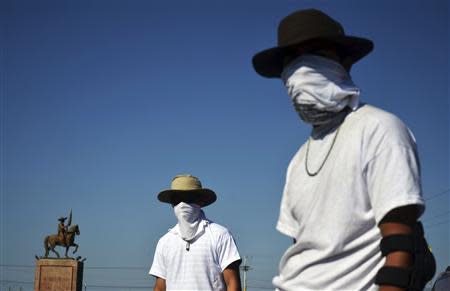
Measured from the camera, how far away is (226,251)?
23.6 ft

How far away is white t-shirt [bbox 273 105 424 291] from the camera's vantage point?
251cm

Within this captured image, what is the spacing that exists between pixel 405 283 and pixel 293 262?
0.52m

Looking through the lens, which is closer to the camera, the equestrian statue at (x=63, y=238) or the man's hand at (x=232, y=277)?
the man's hand at (x=232, y=277)

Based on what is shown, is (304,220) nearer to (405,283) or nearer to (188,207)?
(405,283)

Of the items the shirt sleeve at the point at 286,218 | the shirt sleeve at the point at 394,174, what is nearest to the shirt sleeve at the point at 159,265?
the shirt sleeve at the point at 286,218

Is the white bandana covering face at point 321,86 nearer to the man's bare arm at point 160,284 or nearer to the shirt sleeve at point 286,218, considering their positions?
the shirt sleeve at point 286,218

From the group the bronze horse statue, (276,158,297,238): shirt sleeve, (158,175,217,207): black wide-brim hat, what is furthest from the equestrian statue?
(276,158,297,238): shirt sleeve

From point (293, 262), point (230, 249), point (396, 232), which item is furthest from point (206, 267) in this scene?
point (396, 232)

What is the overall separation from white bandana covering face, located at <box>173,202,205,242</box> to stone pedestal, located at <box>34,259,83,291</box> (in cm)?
1622

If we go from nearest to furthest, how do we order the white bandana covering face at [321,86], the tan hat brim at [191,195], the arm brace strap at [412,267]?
the arm brace strap at [412,267]
the white bandana covering face at [321,86]
the tan hat brim at [191,195]

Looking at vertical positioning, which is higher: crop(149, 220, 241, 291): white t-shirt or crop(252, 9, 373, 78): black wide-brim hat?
crop(252, 9, 373, 78): black wide-brim hat

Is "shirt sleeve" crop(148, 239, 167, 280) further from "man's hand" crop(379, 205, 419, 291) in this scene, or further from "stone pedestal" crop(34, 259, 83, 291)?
"stone pedestal" crop(34, 259, 83, 291)

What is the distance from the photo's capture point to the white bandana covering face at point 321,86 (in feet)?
9.00

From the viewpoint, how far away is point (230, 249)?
7.21m
